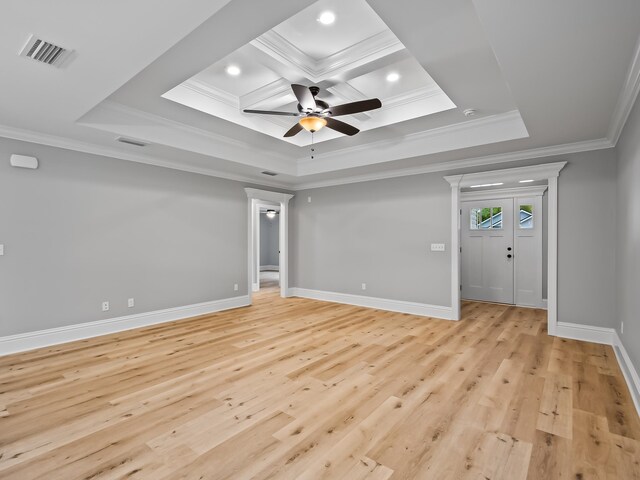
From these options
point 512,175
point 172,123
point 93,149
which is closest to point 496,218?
point 512,175

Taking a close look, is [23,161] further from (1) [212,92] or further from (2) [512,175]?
(2) [512,175]

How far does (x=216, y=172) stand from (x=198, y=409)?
4.27 metres

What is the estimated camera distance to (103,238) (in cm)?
446

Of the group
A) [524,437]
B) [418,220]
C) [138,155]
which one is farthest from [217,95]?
[524,437]

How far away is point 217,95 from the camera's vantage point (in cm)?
398

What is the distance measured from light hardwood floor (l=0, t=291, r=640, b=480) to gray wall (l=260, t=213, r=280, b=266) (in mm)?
9335

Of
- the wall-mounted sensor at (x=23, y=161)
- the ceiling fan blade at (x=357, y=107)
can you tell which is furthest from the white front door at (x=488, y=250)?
the wall-mounted sensor at (x=23, y=161)

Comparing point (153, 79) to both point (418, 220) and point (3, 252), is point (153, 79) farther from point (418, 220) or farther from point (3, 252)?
point (418, 220)

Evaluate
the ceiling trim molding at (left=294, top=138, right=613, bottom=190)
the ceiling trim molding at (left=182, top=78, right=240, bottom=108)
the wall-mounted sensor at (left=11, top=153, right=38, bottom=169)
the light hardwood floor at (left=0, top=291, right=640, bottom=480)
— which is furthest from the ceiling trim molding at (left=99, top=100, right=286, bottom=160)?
the light hardwood floor at (left=0, top=291, right=640, bottom=480)

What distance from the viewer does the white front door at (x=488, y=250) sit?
6.66 metres

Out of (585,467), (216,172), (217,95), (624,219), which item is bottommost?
(585,467)

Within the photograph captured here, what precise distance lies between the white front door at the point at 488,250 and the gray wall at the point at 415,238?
2133 millimetres

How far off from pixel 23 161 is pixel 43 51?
2.24 m

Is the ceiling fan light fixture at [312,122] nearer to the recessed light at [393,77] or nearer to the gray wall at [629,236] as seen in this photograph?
the recessed light at [393,77]
